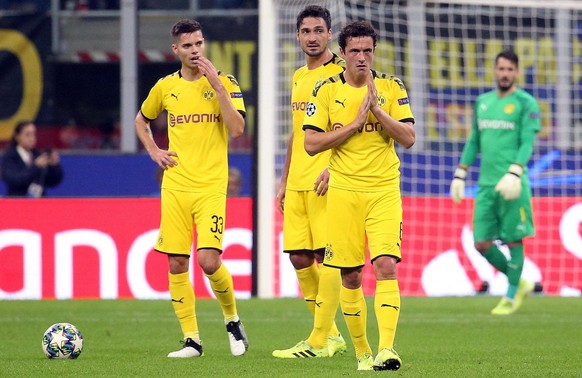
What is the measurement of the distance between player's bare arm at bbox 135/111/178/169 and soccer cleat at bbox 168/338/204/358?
1.15 meters

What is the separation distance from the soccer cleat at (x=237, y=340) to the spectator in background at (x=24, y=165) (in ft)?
22.4

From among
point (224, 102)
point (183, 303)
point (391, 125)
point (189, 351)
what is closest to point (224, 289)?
point (183, 303)

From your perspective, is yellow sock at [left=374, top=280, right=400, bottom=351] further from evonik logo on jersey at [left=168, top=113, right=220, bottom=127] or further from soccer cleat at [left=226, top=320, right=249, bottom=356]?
evonik logo on jersey at [left=168, top=113, right=220, bottom=127]

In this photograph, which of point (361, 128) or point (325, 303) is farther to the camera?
point (325, 303)

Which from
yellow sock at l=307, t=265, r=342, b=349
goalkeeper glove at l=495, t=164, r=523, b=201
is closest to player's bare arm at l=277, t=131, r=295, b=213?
yellow sock at l=307, t=265, r=342, b=349

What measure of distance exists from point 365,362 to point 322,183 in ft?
4.15

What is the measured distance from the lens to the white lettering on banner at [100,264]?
13945 millimetres

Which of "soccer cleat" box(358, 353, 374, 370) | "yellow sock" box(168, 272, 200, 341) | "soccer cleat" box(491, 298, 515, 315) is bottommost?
"soccer cleat" box(491, 298, 515, 315)

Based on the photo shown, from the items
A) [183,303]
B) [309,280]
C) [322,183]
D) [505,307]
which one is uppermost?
[322,183]

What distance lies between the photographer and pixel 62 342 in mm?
8578

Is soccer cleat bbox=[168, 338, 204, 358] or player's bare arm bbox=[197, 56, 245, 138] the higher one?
player's bare arm bbox=[197, 56, 245, 138]

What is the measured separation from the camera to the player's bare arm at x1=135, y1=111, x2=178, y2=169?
888 centimetres

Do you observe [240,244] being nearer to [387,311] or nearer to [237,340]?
[237,340]

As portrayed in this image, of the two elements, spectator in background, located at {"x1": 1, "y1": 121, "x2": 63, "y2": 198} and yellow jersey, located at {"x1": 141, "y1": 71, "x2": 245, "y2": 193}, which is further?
spectator in background, located at {"x1": 1, "y1": 121, "x2": 63, "y2": 198}
